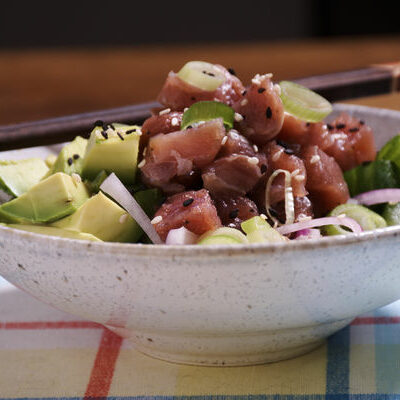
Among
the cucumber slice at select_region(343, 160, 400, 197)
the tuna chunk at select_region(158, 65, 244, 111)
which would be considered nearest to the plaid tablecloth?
the cucumber slice at select_region(343, 160, 400, 197)

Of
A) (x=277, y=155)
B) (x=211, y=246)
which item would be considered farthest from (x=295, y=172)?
(x=211, y=246)

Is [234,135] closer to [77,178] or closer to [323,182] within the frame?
[323,182]

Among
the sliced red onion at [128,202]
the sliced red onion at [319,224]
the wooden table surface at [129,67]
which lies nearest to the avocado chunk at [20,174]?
the sliced red onion at [128,202]

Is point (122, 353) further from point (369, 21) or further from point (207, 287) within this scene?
point (369, 21)

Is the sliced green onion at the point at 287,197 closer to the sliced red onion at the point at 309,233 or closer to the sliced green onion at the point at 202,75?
the sliced red onion at the point at 309,233

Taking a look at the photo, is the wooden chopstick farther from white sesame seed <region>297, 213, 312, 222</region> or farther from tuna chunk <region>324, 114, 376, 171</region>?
white sesame seed <region>297, 213, 312, 222</region>

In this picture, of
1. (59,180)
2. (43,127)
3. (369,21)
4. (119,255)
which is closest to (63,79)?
(369,21)
